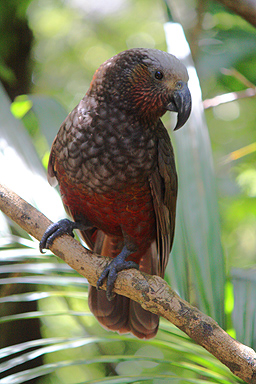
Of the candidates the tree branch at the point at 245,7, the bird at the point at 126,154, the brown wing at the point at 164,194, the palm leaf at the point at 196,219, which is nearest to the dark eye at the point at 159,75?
the bird at the point at 126,154

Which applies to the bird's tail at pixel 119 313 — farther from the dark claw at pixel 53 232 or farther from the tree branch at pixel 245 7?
the tree branch at pixel 245 7

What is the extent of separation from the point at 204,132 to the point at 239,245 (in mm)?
2711

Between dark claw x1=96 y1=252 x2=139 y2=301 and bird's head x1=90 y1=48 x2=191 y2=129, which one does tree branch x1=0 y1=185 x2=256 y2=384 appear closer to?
dark claw x1=96 y1=252 x2=139 y2=301

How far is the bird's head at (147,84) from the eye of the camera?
5.41ft

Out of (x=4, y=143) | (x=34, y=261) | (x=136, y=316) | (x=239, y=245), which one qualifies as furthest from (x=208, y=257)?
(x=239, y=245)

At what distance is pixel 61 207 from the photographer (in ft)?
7.21

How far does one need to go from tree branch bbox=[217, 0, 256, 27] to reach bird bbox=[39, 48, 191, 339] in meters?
1.08

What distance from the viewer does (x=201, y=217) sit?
1887mm

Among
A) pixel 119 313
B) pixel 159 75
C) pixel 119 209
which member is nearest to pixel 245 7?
pixel 159 75

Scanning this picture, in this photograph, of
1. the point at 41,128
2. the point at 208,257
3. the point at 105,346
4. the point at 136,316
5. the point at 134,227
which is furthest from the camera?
the point at 105,346

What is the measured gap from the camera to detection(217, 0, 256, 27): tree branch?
2352 mm

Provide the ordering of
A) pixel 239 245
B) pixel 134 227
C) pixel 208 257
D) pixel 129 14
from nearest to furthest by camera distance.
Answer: pixel 208 257 → pixel 134 227 → pixel 239 245 → pixel 129 14

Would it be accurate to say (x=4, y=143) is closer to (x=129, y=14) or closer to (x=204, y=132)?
(x=204, y=132)

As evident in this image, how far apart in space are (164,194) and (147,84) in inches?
21.9
